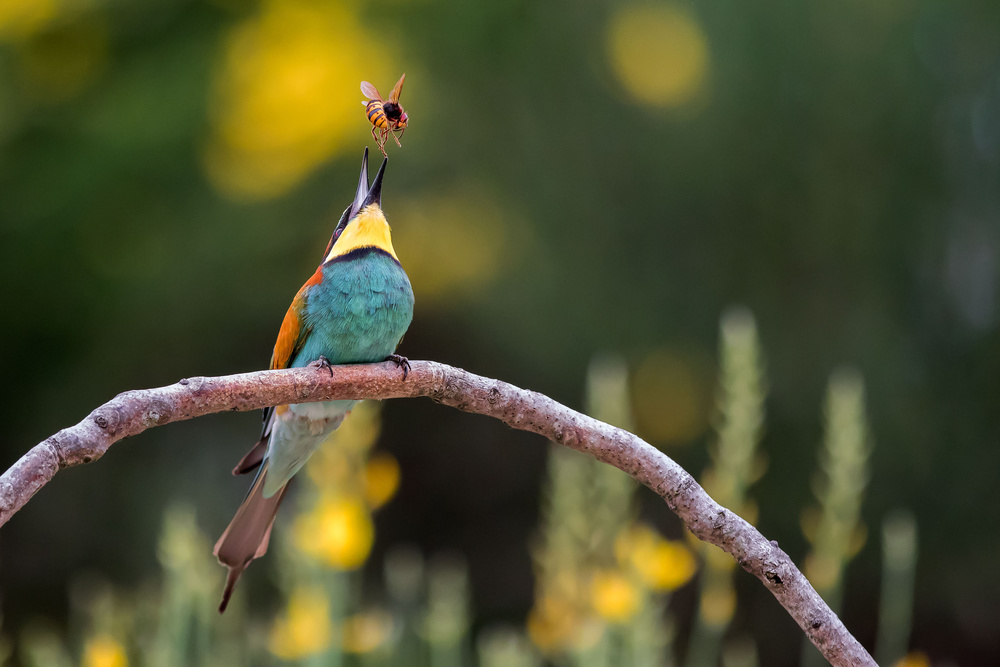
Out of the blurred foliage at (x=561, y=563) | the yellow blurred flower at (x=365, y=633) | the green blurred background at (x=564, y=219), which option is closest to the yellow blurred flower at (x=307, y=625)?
the blurred foliage at (x=561, y=563)

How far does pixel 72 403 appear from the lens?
273 centimetres

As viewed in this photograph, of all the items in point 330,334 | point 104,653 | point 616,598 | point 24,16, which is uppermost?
point 24,16

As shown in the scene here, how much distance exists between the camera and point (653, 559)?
1.49 m

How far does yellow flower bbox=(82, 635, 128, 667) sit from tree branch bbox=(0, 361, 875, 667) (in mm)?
752

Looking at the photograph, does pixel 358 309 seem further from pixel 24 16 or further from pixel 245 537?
pixel 24 16

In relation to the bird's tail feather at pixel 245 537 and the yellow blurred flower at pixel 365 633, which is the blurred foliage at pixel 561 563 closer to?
the yellow blurred flower at pixel 365 633

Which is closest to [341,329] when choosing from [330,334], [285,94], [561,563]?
[330,334]

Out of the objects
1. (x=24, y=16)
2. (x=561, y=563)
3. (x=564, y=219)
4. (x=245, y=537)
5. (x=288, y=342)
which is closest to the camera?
(x=245, y=537)

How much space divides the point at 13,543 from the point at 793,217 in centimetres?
260

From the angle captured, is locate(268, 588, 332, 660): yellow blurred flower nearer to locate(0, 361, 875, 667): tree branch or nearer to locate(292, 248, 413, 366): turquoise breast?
locate(292, 248, 413, 366): turquoise breast

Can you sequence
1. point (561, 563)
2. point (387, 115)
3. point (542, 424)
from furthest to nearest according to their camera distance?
point (561, 563)
point (387, 115)
point (542, 424)

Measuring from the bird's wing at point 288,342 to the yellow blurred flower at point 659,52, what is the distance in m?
1.63

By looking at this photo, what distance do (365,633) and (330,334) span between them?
0.64 metres

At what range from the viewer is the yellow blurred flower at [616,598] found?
4.82 feet
